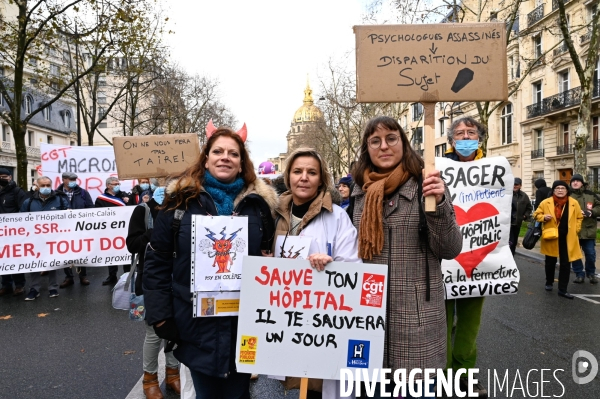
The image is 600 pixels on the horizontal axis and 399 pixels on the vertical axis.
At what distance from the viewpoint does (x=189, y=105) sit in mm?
32125

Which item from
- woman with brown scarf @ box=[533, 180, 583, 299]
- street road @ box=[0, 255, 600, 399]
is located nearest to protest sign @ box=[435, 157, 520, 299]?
street road @ box=[0, 255, 600, 399]

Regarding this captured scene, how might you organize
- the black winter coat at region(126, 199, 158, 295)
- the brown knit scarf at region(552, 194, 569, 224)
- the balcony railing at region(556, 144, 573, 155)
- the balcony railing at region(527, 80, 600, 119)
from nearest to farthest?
the black winter coat at region(126, 199, 158, 295), the brown knit scarf at region(552, 194, 569, 224), the balcony railing at region(527, 80, 600, 119), the balcony railing at region(556, 144, 573, 155)

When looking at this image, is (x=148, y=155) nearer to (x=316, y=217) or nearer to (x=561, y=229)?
(x=316, y=217)

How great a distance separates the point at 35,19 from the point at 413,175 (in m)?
13.2

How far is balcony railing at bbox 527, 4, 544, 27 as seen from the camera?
32344mm

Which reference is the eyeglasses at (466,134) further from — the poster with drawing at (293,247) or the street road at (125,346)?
the street road at (125,346)

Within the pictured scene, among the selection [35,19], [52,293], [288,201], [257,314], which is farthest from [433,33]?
[35,19]

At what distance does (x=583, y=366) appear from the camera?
4.24 m

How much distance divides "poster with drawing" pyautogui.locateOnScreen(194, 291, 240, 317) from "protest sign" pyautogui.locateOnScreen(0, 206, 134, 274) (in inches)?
231

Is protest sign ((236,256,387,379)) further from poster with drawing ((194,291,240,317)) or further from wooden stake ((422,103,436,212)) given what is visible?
wooden stake ((422,103,436,212))

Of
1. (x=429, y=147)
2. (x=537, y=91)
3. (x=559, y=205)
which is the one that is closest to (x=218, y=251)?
(x=429, y=147)

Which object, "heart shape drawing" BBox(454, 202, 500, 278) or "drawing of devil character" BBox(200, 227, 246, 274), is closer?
"drawing of devil character" BBox(200, 227, 246, 274)

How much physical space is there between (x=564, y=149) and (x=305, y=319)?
34.8 m

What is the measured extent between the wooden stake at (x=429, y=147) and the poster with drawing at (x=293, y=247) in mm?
688
